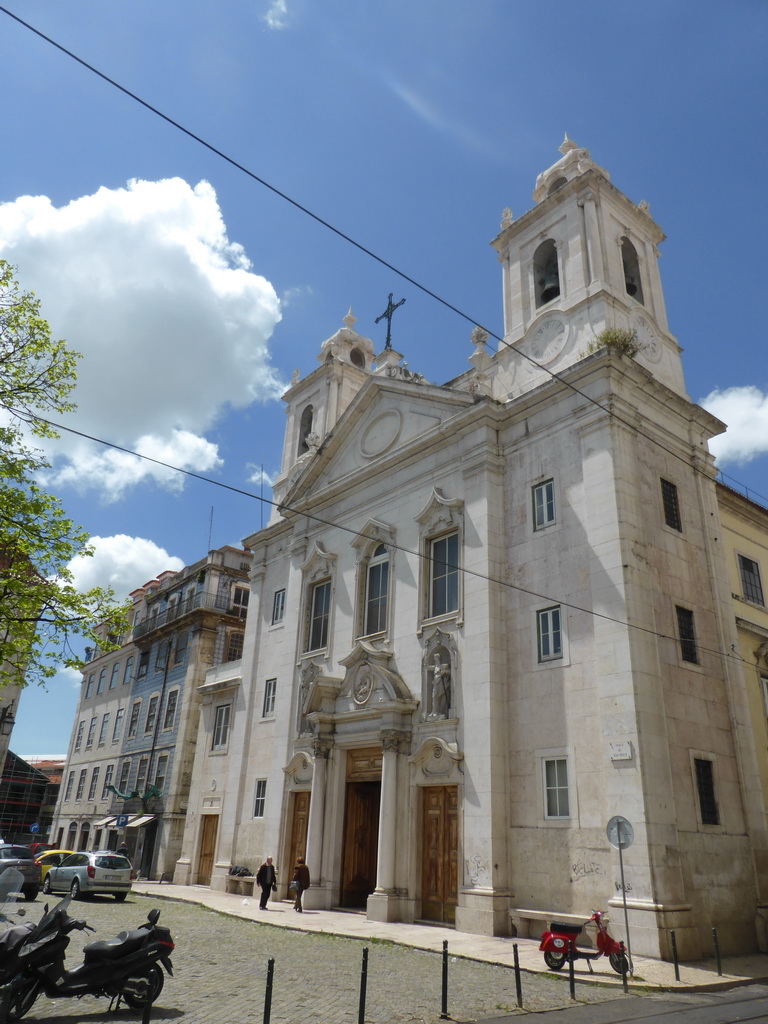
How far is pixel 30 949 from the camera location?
8.55 meters

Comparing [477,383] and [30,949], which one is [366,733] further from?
[30,949]

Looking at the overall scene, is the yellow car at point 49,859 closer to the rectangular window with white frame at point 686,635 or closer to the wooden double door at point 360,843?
the wooden double door at point 360,843

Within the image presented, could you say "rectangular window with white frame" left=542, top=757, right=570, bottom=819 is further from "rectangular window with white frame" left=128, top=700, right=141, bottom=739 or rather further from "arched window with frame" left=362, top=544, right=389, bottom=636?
"rectangular window with white frame" left=128, top=700, right=141, bottom=739

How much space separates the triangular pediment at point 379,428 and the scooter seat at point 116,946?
16.3m

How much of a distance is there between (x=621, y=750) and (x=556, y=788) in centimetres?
220

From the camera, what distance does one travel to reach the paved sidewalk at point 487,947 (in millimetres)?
12617

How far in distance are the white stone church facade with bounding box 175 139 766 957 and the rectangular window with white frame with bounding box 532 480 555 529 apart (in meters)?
0.08

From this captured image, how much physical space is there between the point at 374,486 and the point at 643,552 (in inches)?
399

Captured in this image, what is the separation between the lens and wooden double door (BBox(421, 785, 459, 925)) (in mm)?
18891

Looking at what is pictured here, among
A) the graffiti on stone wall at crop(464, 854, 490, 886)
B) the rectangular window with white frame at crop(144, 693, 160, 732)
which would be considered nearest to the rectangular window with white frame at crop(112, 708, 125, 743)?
the rectangular window with white frame at crop(144, 693, 160, 732)

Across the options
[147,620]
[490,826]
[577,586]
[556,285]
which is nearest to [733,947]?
[490,826]

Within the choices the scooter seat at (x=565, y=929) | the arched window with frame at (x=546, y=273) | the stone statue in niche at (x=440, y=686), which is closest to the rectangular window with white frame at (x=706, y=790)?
the scooter seat at (x=565, y=929)

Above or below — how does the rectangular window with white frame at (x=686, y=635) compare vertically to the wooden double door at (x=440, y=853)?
above

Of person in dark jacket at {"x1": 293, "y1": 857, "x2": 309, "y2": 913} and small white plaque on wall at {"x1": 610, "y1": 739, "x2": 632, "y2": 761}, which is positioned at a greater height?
small white plaque on wall at {"x1": 610, "y1": 739, "x2": 632, "y2": 761}
